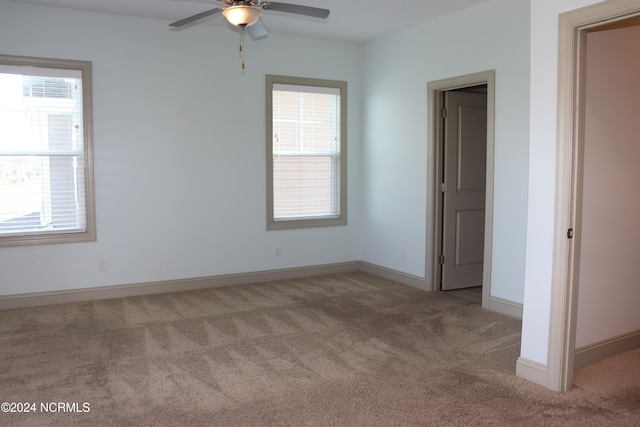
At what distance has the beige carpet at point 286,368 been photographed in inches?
115

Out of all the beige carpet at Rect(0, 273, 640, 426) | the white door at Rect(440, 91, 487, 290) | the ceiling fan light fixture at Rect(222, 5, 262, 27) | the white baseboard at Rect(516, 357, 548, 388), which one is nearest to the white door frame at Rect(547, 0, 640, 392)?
the white baseboard at Rect(516, 357, 548, 388)

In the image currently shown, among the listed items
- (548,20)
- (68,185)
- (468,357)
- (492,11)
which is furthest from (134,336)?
(492,11)

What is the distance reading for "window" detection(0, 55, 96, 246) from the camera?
194 inches

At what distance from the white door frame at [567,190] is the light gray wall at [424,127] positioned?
150 cm

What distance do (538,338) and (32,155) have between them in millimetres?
4502

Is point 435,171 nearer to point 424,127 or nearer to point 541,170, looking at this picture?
point 424,127

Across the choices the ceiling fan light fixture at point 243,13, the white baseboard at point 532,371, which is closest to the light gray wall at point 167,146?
the ceiling fan light fixture at point 243,13

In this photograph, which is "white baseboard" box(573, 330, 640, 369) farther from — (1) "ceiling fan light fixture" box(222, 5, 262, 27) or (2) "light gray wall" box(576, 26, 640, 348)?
(1) "ceiling fan light fixture" box(222, 5, 262, 27)

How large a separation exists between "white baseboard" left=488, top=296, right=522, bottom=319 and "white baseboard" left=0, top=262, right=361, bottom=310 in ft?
6.96

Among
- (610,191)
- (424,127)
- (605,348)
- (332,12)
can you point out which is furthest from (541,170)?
(332,12)

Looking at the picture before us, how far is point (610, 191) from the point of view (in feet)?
11.7

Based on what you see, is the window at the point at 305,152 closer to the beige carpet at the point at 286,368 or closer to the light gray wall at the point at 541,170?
the beige carpet at the point at 286,368

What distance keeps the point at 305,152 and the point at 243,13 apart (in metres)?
3.24

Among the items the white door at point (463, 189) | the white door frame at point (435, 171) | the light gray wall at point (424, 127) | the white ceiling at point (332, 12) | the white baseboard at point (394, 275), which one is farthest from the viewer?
the white baseboard at point (394, 275)
